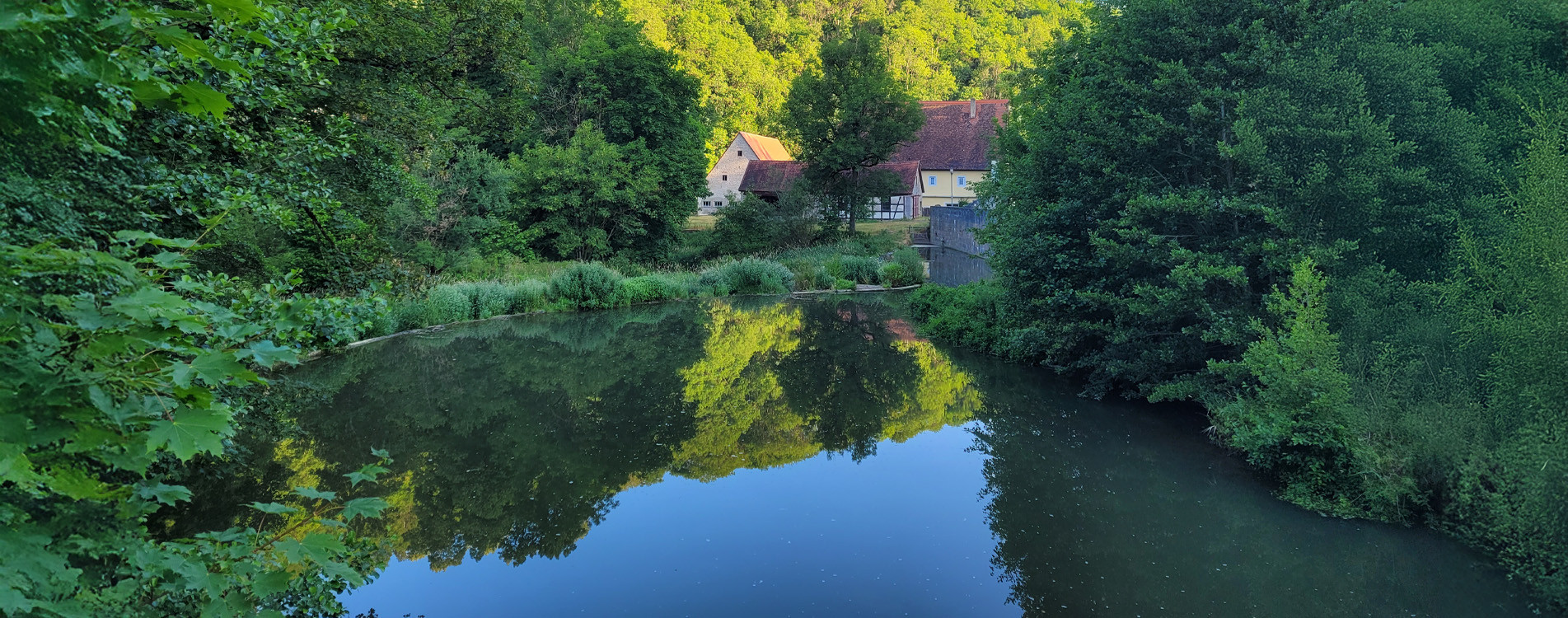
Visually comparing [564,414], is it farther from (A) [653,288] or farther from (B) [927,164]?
(B) [927,164]

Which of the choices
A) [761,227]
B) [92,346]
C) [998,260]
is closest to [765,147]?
[761,227]

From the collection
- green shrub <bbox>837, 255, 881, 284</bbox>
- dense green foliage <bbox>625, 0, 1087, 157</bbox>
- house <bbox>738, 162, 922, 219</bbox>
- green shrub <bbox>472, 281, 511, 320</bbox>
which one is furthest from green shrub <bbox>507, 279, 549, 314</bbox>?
dense green foliage <bbox>625, 0, 1087, 157</bbox>

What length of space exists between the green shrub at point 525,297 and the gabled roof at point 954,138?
35.2 m

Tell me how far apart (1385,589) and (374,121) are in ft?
36.7

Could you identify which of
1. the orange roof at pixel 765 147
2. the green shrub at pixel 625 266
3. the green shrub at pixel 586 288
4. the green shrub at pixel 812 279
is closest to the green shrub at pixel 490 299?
the green shrub at pixel 586 288

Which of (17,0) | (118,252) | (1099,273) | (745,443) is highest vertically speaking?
(17,0)

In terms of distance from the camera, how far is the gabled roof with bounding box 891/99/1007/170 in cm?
5494

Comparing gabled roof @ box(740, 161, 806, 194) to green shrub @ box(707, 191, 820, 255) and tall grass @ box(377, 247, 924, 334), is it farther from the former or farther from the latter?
tall grass @ box(377, 247, 924, 334)

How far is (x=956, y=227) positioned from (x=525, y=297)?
21.7 metres

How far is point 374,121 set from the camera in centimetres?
1008

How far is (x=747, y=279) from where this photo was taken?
94.9 ft

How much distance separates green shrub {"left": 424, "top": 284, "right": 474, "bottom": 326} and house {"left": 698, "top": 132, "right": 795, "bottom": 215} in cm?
3666

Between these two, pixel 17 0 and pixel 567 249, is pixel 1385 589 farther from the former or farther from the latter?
pixel 567 249

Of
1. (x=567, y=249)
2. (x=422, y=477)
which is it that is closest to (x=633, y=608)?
(x=422, y=477)
